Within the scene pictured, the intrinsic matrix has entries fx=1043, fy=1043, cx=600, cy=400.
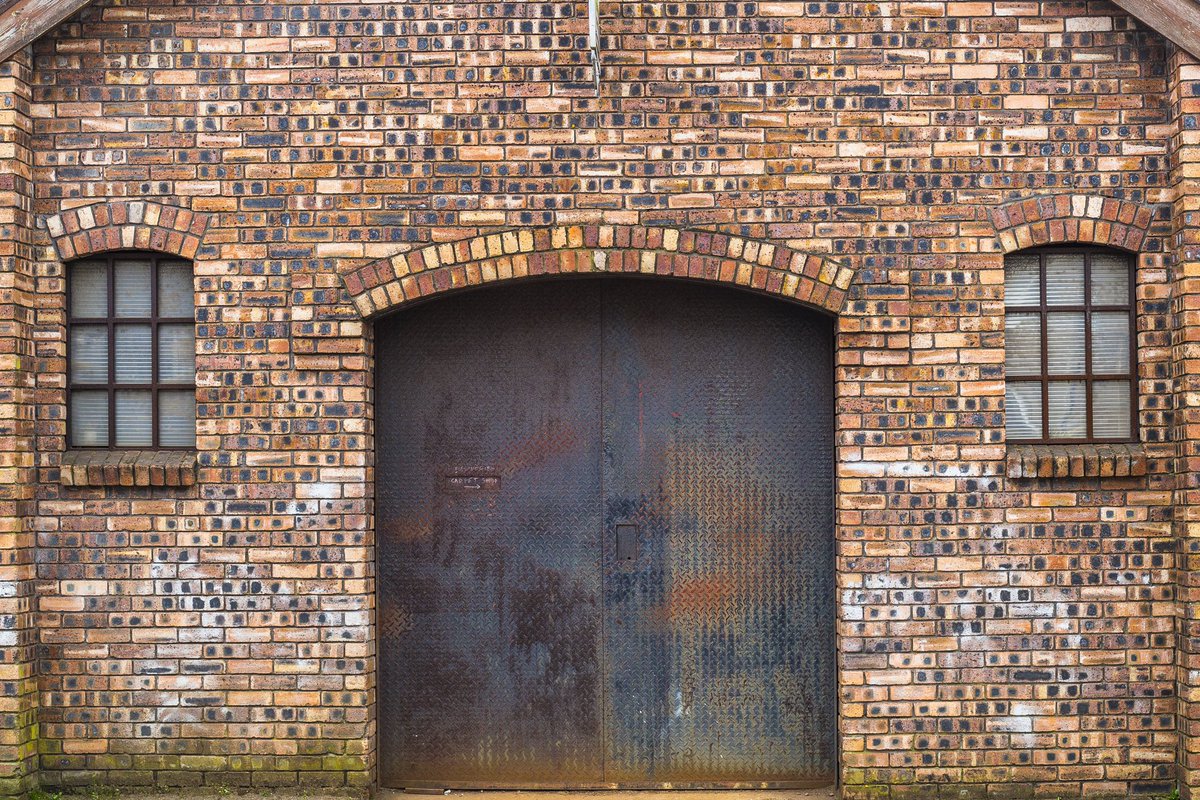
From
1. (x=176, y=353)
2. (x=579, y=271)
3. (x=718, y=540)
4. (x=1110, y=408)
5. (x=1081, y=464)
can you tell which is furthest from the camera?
(x=718, y=540)

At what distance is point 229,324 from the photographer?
219 inches

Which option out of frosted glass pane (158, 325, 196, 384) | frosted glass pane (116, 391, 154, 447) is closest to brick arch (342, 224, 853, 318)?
frosted glass pane (158, 325, 196, 384)

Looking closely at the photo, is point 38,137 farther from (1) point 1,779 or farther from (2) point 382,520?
(1) point 1,779

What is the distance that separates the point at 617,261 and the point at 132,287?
8.73ft

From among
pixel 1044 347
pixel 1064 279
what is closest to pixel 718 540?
pixel 1044 347

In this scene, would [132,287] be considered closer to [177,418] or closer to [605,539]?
[177,418]

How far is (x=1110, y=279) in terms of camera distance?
5605 millimetres

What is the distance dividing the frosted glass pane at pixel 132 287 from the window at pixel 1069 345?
15.3 feet

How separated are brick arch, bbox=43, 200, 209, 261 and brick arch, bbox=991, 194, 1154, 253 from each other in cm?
430

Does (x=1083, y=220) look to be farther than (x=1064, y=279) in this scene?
No

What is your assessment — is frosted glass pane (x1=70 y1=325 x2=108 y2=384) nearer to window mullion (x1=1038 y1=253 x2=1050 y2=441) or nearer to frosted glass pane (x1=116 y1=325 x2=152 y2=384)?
frosted glass pane (x1=116 y1=325 x2=152 y2=384)

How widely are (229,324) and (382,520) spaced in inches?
53.2

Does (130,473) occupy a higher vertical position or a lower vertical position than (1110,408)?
lower

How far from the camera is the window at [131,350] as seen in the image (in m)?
5.69
